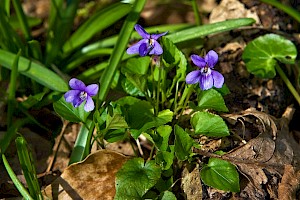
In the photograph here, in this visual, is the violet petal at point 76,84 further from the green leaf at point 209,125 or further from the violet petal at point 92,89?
the green leaf at point 209,125

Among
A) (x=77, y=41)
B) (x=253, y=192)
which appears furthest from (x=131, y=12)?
(x=253, y=192)

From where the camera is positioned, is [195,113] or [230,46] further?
[230,46]

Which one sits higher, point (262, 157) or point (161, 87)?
point (161, 87)

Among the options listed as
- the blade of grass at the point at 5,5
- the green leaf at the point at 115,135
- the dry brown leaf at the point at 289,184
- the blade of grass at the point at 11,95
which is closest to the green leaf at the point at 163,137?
the green leaf at the point at 115,135

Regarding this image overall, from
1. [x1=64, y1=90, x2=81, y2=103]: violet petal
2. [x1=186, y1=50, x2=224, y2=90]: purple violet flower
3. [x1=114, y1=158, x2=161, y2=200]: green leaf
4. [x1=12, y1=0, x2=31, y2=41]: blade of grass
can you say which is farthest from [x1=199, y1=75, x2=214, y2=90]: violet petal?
[x1=12, y1=0, x2=31, y2=41]: blade of grass

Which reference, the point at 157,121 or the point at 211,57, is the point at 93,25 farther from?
the point at 211,57

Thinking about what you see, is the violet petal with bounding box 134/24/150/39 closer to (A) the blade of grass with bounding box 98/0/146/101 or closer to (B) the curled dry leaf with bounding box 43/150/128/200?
(A) the blade of grass with bounding box 98/0/146/101

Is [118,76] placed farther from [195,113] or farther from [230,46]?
[230,46]
